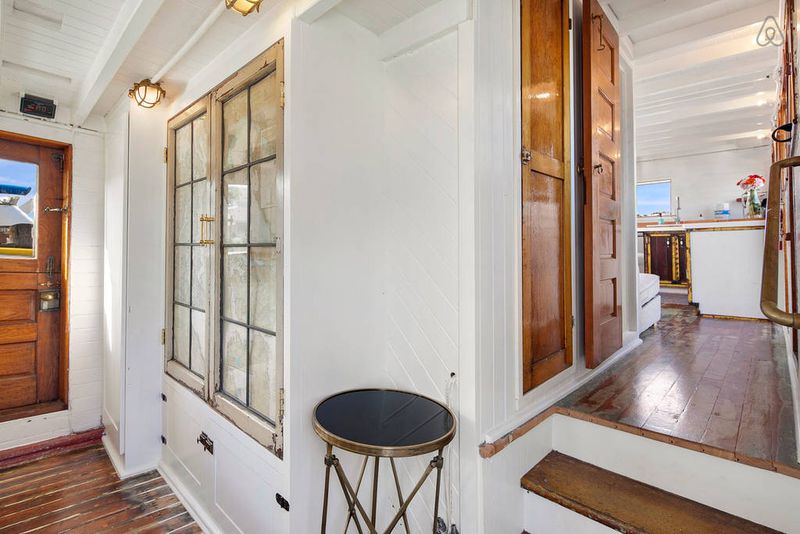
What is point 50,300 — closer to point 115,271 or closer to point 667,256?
point 115,271

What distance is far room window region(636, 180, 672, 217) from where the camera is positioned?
7.80m

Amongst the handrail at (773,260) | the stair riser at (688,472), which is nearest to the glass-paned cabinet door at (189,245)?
the stair riser at (688,472)

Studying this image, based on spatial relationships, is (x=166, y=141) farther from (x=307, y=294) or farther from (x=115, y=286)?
(x=307, y=294)

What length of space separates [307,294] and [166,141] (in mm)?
1940

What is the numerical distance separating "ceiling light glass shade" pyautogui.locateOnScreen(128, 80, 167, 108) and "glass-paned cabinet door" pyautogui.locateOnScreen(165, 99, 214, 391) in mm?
158

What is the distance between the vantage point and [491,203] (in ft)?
4.94

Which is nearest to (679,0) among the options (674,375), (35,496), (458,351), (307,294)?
(674,375)

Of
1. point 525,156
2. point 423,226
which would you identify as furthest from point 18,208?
point 525,156

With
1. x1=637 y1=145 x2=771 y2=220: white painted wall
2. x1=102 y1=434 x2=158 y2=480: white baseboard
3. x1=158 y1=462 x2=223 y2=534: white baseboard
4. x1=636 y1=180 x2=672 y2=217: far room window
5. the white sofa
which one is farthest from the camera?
x1=636 y1=180 x2=672 y2=217: far room window

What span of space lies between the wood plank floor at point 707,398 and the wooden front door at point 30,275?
3797 mm

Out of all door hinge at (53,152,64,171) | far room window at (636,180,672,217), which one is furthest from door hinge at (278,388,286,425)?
far room window at (636,180,672,217)

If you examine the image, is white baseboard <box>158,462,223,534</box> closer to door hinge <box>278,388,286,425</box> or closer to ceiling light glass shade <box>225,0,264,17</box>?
door hinge <box>278,388,286,425</box>

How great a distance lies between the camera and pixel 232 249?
6.68 feet

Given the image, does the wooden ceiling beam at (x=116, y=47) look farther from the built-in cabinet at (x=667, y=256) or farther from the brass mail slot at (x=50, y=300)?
the built-in cabinet at (x=667, y=256)
